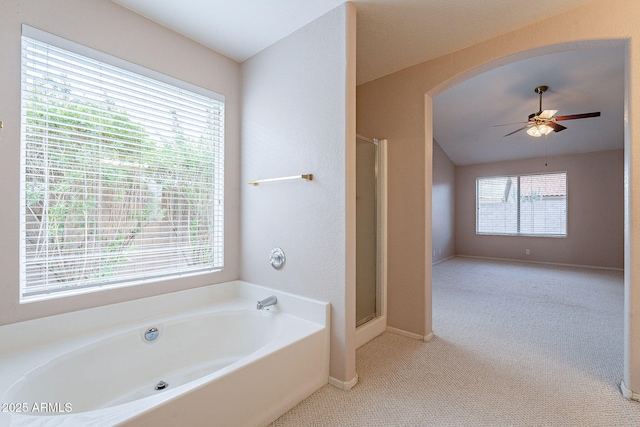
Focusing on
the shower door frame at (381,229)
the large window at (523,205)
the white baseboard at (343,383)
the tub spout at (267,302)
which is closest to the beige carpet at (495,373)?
the white baseboard at (343,383)

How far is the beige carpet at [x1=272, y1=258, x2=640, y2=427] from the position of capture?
149cm

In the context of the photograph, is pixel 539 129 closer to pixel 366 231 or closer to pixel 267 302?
pixel 366 231

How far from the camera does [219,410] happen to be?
1.23 m

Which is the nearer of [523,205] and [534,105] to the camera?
[534,105]

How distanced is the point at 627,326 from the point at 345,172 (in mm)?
1875

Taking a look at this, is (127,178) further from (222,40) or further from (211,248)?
(222,40)

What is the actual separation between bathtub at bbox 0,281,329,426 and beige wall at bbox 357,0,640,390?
1057mm

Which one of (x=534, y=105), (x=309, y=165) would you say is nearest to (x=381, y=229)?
(x=309, y=165)

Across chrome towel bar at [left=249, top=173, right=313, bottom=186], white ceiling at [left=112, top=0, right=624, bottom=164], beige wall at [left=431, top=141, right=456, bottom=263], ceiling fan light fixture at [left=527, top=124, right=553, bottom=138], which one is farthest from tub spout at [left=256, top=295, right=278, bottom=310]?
beige wall at [left=431, top=141, right=456, bottom=263]

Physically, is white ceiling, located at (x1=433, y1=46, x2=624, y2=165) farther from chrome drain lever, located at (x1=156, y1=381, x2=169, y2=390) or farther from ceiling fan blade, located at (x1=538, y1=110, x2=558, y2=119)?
chrome drain lever, located at (x1=156, y1=381, x2=169, y2=390)

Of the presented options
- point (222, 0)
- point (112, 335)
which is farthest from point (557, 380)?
point (222, 0)

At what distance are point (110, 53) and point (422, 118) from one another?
2.29 metres

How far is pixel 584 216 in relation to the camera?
5.61 meters

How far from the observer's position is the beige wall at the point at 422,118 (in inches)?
65.1
